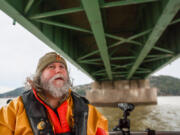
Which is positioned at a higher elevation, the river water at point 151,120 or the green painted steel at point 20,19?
the green painted steel at point 20,19

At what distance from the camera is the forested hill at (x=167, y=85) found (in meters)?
108

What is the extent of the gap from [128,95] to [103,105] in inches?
157

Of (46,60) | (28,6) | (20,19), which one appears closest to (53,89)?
(46,60)

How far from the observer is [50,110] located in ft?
6.42

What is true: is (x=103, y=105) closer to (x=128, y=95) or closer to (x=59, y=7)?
(x=128, y=95)

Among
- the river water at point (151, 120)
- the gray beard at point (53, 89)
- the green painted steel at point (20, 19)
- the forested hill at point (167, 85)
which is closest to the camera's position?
the gray beard at point (53, 89)

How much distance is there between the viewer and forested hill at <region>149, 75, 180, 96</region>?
108 metres

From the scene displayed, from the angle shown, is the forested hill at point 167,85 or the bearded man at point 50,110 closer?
the bearded man at point 50,110

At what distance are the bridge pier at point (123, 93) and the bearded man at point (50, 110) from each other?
2093cm

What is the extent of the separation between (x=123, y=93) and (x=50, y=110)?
2188cm

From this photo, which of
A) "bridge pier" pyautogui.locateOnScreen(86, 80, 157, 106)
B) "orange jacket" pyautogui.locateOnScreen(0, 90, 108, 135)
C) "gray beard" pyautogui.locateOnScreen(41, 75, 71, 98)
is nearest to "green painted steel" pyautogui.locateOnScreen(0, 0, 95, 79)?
"gray beard" pyautogui.locateOnScreen(41, 75, 71, 98)

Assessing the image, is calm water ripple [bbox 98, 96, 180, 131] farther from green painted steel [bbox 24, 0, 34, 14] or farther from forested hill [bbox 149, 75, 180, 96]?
forested hill [bbox 149, 75, 180, 96]

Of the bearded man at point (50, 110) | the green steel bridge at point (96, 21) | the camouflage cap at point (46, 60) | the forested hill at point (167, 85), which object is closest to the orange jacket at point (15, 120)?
the bearded man at point (50, 110)

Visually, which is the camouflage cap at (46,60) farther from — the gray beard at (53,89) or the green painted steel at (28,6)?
the green painted steel at (28,6)
